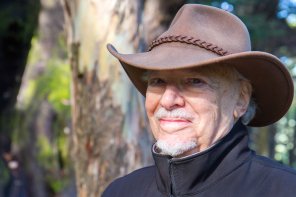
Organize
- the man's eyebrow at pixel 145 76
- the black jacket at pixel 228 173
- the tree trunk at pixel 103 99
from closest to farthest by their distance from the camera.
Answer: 1. the black jacket at pixel 228 173
2. the man's eyebrow at pixel 145 76
3. the tree trunk at pixel 103 99

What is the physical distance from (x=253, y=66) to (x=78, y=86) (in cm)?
220

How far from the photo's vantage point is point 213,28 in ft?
8.29

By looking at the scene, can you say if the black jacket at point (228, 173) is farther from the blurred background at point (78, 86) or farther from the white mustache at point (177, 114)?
the blurred background at point (78, 86)

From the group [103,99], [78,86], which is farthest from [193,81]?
[78,86]

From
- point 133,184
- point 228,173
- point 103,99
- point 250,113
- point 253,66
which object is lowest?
point 103,99

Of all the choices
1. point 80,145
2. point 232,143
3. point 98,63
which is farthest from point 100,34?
point 232,143

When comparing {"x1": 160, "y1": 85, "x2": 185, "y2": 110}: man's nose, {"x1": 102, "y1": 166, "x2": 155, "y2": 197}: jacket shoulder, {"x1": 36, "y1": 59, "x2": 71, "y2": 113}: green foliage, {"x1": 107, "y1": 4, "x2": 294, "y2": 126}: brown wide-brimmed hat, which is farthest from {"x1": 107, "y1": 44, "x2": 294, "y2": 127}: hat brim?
{"x1": 36, "y1": 59, "x2": 71, "y2": 113}: green foliage

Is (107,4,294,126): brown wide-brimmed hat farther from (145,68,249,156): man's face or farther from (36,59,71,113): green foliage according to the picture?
(36,59,71,113): green foliage

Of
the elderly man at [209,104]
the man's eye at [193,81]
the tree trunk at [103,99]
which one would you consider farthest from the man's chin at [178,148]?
the tree trunk at [103,99]

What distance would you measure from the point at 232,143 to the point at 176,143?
22 cm

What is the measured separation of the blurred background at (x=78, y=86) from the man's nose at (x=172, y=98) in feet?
6.27

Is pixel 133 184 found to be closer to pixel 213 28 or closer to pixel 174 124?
pixel 174 124

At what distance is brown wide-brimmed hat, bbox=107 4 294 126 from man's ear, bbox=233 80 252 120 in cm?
3

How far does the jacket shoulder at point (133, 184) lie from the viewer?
Answer: 2744 millimetres
